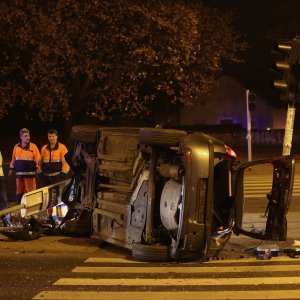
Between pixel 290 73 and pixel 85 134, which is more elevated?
pixel 290 73

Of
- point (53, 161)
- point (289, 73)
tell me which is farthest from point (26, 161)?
point (289, 73)

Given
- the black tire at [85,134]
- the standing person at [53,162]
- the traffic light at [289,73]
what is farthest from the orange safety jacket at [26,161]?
the traffic light at [289,73]

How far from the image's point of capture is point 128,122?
47656 millimetres

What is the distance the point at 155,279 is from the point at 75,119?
20.4 meters

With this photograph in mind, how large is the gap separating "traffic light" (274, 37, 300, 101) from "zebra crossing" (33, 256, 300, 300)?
2.56 metres

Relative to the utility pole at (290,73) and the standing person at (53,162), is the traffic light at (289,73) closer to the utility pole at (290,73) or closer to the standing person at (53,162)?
the utility pole at (290,73)

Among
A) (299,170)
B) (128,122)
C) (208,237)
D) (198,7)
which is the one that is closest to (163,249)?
(208,237)

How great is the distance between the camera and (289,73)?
9.27m

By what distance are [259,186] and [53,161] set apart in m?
7.69

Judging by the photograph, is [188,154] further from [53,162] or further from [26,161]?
[26,161]

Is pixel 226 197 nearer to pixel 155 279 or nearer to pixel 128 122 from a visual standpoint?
pixel 155 279

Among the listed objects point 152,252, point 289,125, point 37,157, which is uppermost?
point 289,125

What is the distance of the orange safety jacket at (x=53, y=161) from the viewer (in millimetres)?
11781

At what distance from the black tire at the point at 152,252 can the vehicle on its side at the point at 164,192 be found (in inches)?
0.5
